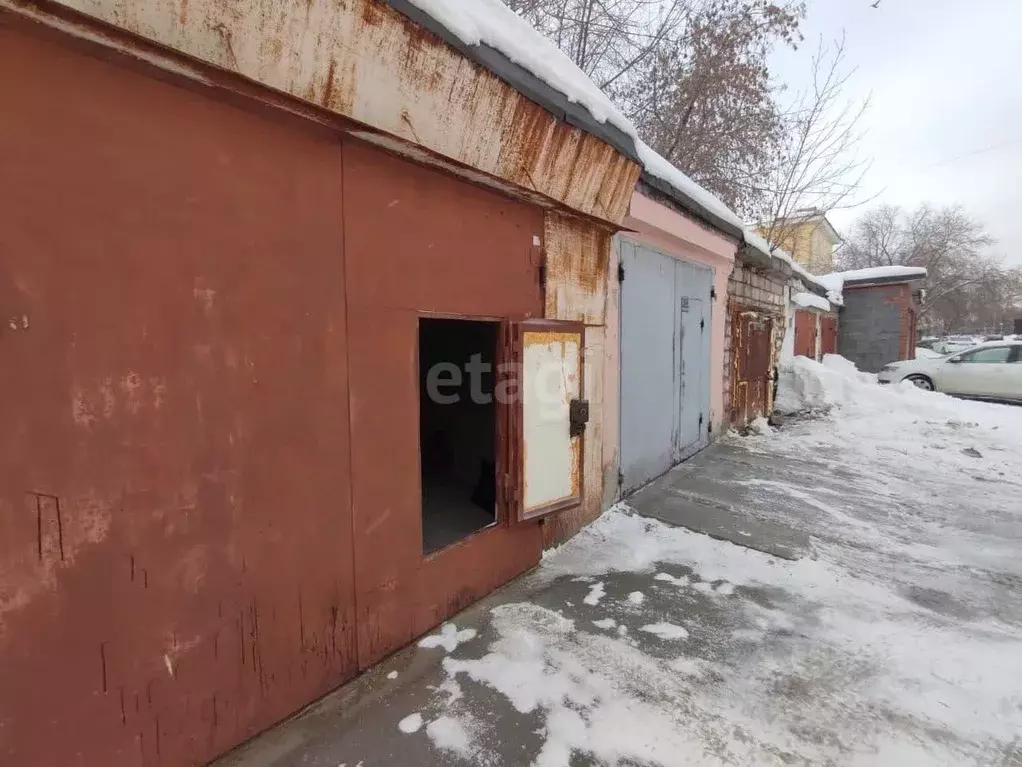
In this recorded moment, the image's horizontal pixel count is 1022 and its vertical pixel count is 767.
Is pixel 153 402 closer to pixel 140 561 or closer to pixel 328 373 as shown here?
pixel 140 561

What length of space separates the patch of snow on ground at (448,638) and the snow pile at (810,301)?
12510mm

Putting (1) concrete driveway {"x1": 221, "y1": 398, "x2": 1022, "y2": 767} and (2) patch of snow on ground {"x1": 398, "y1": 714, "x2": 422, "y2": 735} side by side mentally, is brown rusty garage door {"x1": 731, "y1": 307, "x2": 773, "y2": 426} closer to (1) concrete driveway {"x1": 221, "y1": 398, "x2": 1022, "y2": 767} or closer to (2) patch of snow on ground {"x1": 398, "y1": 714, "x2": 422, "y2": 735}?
(1) concrete driveway {"x1": 221, "y1": 398, "x2": 1022, "y2": 767}

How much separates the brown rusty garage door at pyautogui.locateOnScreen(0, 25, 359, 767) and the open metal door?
3.94 feet

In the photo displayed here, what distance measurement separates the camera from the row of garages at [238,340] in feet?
4.94

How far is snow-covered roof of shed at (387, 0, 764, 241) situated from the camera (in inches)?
93.7

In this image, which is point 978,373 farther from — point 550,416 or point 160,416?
point 160,416

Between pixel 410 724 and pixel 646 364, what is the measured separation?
3981mm

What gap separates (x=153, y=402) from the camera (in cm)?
175

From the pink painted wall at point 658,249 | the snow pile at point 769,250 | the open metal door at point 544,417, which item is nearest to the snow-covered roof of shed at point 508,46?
the pink painted wall at point 658,249

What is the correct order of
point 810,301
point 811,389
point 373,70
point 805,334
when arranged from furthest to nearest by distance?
point 805,334 < point 810,301 < point 811,389 < point 373,70

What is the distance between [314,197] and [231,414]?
94 cm

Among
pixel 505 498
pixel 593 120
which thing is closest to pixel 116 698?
pixel 505 498

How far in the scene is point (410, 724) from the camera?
2205mm

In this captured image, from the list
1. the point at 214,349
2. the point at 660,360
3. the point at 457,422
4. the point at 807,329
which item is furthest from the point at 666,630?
the point at 807,329
